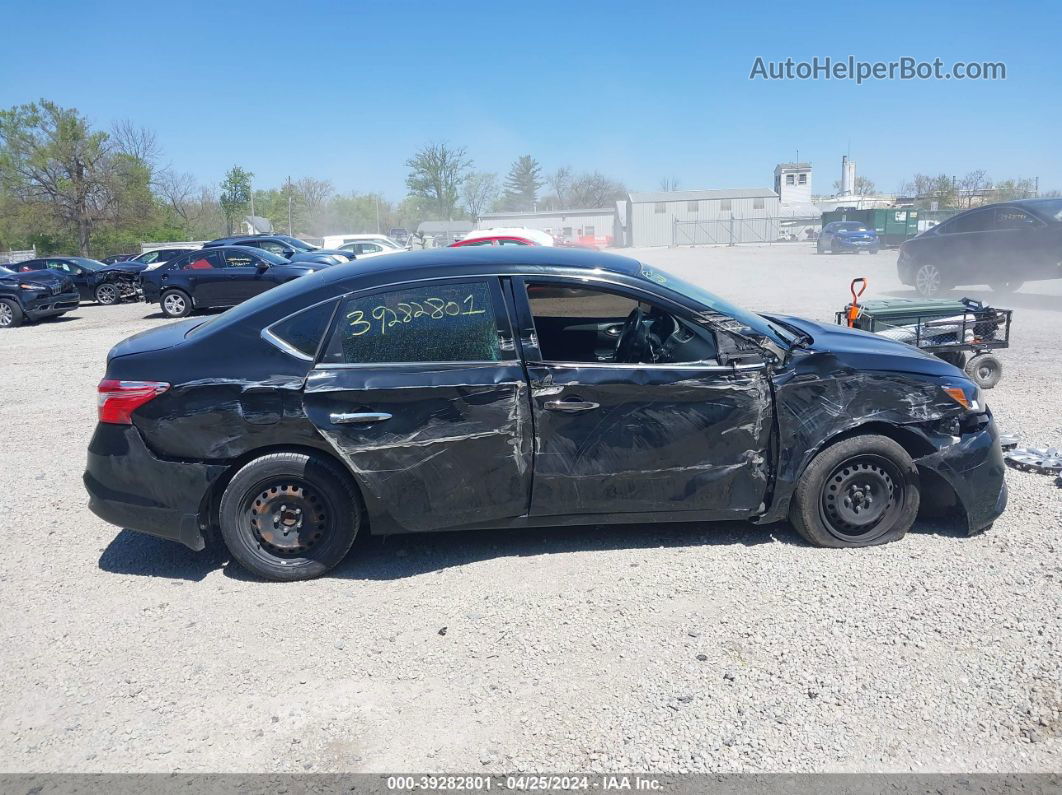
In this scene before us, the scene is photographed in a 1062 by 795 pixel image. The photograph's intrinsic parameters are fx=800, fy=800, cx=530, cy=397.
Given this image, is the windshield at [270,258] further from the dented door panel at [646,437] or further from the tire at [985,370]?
the dented door panel at [646,437]

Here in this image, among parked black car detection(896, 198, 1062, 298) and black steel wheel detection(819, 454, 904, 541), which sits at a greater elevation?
parked black car detection(896, 198, 1062, 298)

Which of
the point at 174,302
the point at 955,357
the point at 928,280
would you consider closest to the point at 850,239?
the point at 928,280

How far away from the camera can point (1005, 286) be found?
1495 cm

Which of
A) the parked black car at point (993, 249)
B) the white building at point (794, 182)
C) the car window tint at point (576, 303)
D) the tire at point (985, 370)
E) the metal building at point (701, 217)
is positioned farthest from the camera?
the white building at point (794, 182)

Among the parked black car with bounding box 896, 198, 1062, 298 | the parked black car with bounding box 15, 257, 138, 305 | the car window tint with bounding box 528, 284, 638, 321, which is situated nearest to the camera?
the car window tint with bounding box 528, 284, 638, 321

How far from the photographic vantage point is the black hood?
14.1 feet

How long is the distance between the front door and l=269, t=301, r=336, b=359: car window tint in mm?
1024

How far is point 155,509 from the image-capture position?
165 inches

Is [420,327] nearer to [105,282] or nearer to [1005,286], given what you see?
[1005,286]

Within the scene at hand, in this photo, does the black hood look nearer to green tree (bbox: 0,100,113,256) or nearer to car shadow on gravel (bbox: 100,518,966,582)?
car shadow on gravel (bbox: 100,518,966,582)

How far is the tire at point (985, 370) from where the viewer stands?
315 inches

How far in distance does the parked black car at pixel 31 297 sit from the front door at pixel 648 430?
1756 cm

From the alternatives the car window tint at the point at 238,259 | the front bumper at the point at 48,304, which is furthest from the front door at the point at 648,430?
the front bumper at the point at 48,304

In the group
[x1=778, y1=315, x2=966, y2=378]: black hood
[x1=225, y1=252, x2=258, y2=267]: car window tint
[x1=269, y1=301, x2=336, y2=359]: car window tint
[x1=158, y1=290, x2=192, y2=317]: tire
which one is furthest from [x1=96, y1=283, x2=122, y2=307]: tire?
[x1=778, y1=315, x2=966, y2=378]: black hood
